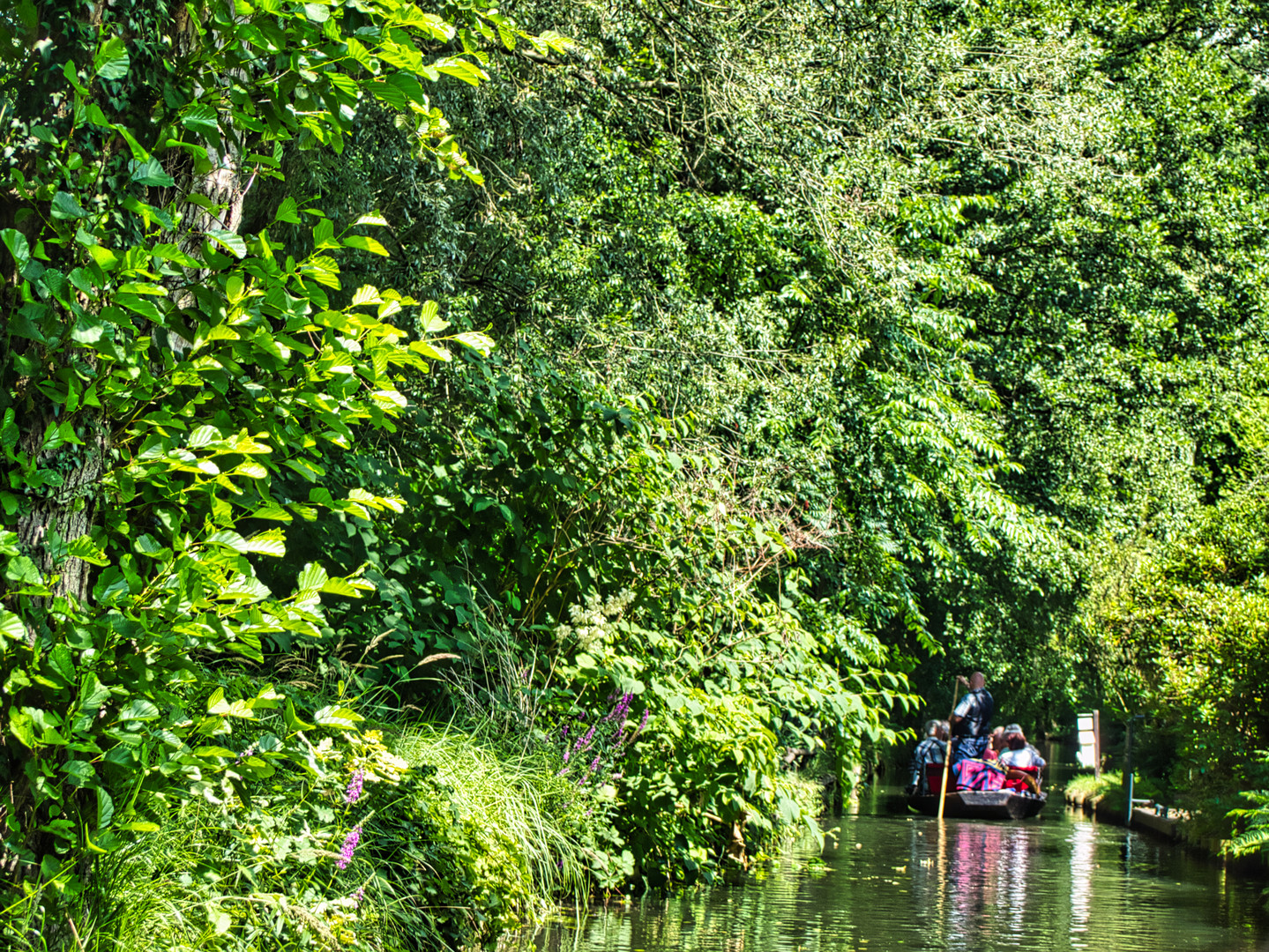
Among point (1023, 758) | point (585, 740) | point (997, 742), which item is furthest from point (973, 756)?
point (585, 740)

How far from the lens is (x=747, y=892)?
32.4ft

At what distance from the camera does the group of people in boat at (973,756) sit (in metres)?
22.9

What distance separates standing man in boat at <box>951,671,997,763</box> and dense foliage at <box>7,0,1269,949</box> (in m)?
1.27

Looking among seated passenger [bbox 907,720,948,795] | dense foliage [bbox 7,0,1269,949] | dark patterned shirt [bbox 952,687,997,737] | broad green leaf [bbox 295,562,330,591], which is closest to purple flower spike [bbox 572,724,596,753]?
dense foliage [bbox 7,0,1269,949]

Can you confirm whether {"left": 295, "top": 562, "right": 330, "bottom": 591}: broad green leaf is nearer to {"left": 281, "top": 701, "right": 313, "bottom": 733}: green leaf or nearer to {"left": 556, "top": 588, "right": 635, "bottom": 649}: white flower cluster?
{"left": 281, "top": 701, "right": 313, "bottom": 733}: green leaf

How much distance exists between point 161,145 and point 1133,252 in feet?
66.7

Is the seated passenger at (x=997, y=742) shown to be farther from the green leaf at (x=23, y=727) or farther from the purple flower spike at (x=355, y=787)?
the green leaf at (x=23, y=727)

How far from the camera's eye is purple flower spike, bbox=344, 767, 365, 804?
5.36 meters

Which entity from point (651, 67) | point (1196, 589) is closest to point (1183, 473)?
point (1196, 589)

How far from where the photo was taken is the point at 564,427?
893 centimetres

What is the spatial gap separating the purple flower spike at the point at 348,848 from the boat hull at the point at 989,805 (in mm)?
A: 18134

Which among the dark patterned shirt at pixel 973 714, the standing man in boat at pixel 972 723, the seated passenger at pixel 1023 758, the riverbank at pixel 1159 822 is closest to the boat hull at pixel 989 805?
the seated passenger at pixel 1023 758

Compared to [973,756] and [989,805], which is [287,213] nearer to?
[989,805]

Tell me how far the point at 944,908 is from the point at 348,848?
612 centimetres
